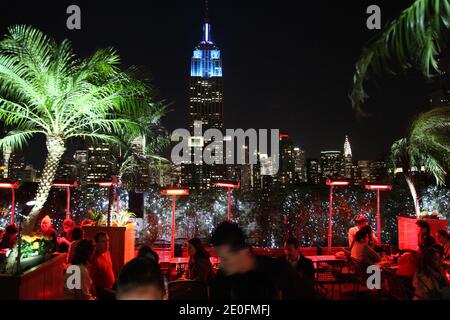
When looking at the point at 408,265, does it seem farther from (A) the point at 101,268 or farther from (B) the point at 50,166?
(B) the point at 50,166

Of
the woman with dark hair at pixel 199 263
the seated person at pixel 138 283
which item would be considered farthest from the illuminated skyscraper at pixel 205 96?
the seated person at pixel 138 283

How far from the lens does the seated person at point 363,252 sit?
7.20m

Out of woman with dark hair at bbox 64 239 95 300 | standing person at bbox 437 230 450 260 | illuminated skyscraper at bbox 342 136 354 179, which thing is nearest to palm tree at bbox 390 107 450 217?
illuminated skyscraper at bbox 342 136 354 179

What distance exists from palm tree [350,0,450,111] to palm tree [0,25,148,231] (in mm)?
6372

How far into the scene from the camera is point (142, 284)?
2221 millimetres

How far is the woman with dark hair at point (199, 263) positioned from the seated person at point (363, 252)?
10.0ft

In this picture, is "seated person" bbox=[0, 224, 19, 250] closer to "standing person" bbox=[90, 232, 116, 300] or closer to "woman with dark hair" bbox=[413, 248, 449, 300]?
"standing person" bbox=[90, 232, 116, 300]

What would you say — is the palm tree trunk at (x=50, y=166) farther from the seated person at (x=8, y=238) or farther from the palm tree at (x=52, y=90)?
the seated person at (x=8, y=238)

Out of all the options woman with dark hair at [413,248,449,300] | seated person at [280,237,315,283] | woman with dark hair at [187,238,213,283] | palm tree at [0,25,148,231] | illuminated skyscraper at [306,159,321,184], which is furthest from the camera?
illuminated skyscraper at [306,159,321,184]

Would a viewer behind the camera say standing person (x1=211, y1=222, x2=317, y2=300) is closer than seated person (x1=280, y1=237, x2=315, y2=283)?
Yes

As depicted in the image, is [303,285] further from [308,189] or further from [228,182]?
[308,189]

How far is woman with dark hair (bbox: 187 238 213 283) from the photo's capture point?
18.4 feet

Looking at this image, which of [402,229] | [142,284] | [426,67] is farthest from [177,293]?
[402,229]

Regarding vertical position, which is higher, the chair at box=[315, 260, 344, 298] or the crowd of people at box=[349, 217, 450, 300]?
the crowd of people at box=[349, 217, 450, 300]
